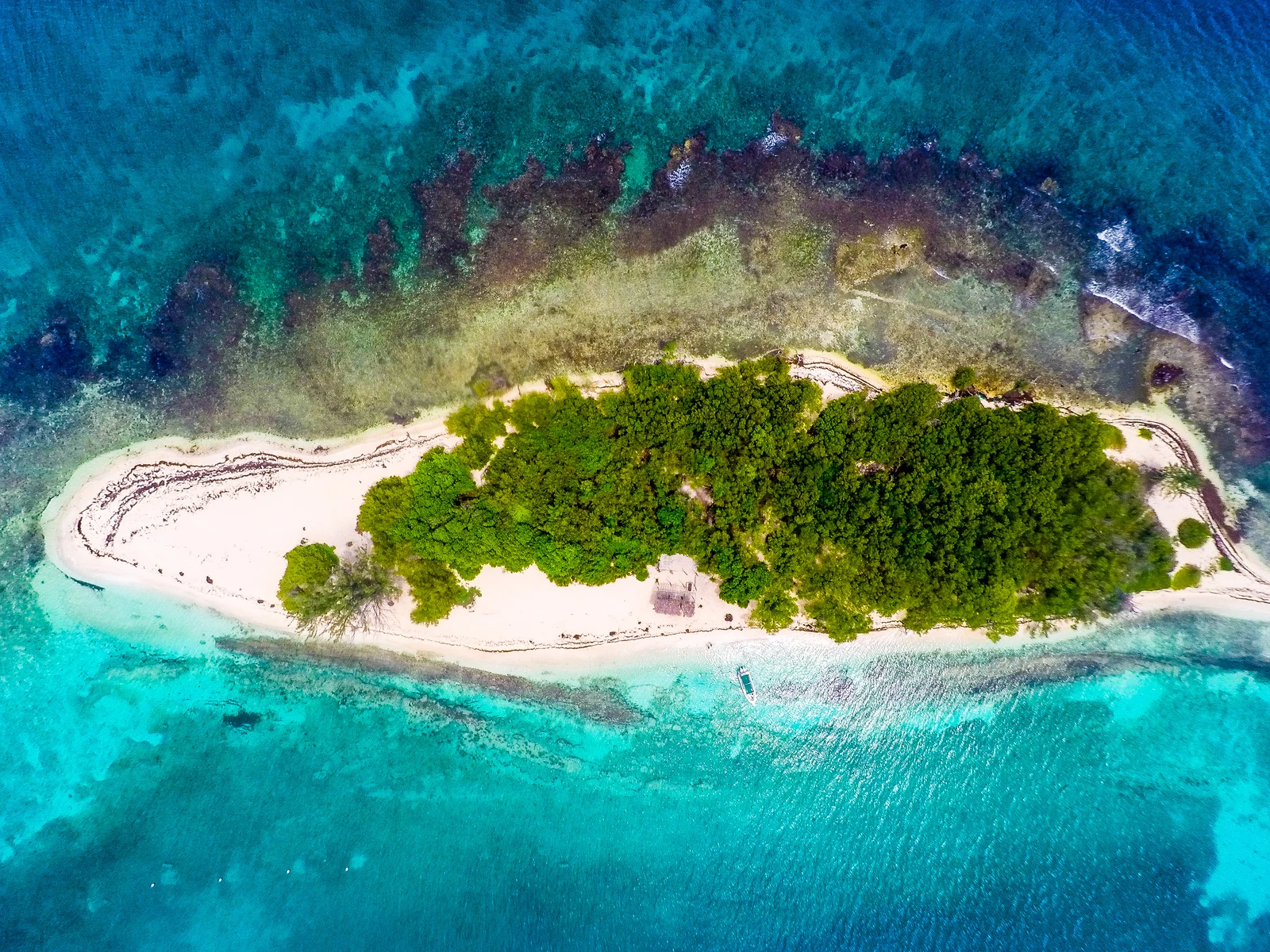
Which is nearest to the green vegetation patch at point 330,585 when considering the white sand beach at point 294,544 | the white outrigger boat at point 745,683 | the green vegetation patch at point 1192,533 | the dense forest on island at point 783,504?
the dense forest on island at point 783,504

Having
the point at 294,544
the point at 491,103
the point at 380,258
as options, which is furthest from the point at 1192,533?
the point at 294,544

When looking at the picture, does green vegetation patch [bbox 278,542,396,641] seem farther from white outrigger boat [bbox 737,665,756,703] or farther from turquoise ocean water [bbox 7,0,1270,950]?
white outrigger boat [bbox 737,665,756,703]

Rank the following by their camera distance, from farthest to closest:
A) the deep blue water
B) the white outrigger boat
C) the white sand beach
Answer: the white outrigger boat < the white sand beach < the deep blue water

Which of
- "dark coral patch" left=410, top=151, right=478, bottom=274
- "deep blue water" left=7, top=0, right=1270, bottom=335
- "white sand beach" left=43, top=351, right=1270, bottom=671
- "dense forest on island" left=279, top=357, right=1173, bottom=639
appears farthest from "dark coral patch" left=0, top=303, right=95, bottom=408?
"dark coral patch" left=410, top=151, right=478, bottom=274

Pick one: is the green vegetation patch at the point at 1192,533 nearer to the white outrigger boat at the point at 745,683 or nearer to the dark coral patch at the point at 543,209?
the white outrigger boat at the point at 745,683

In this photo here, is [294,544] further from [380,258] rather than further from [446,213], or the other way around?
[446,213]

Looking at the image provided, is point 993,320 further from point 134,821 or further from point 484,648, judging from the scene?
point 134,821
